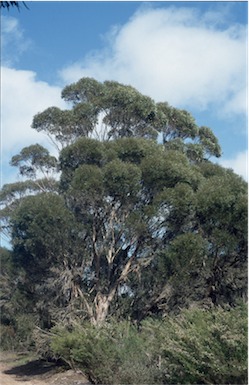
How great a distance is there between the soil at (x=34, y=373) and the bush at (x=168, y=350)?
1579mm

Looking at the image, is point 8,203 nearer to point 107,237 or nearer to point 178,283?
point 107,237

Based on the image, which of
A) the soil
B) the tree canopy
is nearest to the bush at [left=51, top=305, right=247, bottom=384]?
Answer: the soil

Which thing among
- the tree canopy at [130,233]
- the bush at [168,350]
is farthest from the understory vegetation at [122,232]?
the bush at [168,350]

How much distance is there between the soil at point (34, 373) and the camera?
60.9 ft

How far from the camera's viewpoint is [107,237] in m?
21.9

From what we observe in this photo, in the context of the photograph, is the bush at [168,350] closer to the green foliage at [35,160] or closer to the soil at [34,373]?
the soil at [34,373]

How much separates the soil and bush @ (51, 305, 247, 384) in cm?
158

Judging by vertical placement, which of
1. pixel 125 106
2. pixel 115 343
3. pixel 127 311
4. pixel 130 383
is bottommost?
pixel 130 383

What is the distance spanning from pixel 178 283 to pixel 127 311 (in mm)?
3343

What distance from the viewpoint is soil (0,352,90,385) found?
18.6 metres

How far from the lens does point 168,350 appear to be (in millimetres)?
11055

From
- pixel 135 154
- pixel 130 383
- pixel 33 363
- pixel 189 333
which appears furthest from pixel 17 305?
pixel 189 333

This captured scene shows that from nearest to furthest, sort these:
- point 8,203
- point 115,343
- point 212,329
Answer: point 212,329, point 115,343, point 8,203

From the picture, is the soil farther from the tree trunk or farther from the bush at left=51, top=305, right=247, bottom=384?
the tree trunk
